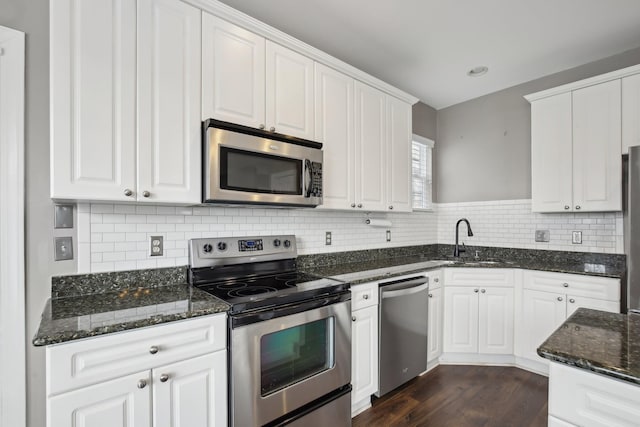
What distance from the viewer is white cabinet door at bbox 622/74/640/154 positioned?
2.50 metres

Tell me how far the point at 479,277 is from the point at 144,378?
2747 mm

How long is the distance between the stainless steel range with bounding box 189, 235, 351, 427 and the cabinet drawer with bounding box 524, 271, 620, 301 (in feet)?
6.11

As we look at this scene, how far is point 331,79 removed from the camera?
2428 mm

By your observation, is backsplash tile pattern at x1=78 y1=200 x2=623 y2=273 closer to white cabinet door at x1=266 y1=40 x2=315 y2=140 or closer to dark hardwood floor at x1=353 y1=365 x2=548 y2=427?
white cabinet door at x1=266 y1=40 x2=315 y2=140

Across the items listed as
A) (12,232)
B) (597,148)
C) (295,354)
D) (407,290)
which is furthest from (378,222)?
(12,232)

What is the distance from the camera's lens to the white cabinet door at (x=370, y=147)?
8.61 feet

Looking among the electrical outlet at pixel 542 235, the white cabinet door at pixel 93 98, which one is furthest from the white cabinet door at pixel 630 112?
the white cabinet door at pixel 93 98

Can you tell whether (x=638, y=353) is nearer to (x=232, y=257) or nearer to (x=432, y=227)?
(x=232, y=257)

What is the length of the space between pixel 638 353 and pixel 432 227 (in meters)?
3.09

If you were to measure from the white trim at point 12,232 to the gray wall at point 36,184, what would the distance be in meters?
0.03

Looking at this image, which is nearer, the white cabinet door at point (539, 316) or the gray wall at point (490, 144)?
the white cabinet door at point (539, 316)

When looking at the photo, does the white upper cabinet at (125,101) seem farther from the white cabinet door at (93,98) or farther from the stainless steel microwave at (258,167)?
the stainless steel microwave at (258,167)

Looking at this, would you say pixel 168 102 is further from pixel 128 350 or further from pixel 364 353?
pixel 364 353

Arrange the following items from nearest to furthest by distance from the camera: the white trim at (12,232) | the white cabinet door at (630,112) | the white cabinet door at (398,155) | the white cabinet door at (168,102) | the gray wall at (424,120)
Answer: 1. the white trim at (12,232)
2. the white cabinet door at (168,102)
3. the white cabinet door at (630,112)
4. the white cabinet door at (398,155)
5. the gray wall at (424,120)
